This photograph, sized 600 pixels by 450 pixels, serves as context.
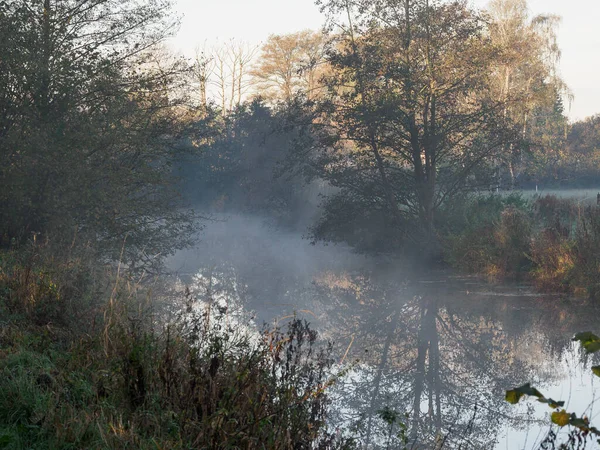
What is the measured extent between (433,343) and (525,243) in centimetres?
714

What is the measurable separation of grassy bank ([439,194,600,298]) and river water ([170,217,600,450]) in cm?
59

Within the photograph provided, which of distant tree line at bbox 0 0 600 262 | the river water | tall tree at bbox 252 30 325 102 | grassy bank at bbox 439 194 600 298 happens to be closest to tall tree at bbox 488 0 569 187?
tall tree at bbox 252 30 325 102

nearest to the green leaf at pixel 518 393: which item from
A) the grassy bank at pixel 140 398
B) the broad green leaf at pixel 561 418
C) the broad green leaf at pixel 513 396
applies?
the broad green leaf at pixel 513 396

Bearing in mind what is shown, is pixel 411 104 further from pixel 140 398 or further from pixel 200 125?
pixel 140 398

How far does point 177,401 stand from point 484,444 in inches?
117

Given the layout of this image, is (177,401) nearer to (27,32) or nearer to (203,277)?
(27,32)

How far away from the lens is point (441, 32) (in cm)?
1970

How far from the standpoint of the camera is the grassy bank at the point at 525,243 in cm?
1371

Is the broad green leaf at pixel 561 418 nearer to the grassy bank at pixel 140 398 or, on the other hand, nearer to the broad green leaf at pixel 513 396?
the broad green leaf at pixel 513 396

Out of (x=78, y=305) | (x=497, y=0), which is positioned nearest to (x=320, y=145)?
(x=78, y=305)

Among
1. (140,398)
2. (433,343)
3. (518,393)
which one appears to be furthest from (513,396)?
(433,343)

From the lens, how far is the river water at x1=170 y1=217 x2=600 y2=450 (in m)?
6.65

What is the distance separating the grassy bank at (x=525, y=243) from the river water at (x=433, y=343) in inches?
23.2

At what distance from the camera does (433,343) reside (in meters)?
10.6
